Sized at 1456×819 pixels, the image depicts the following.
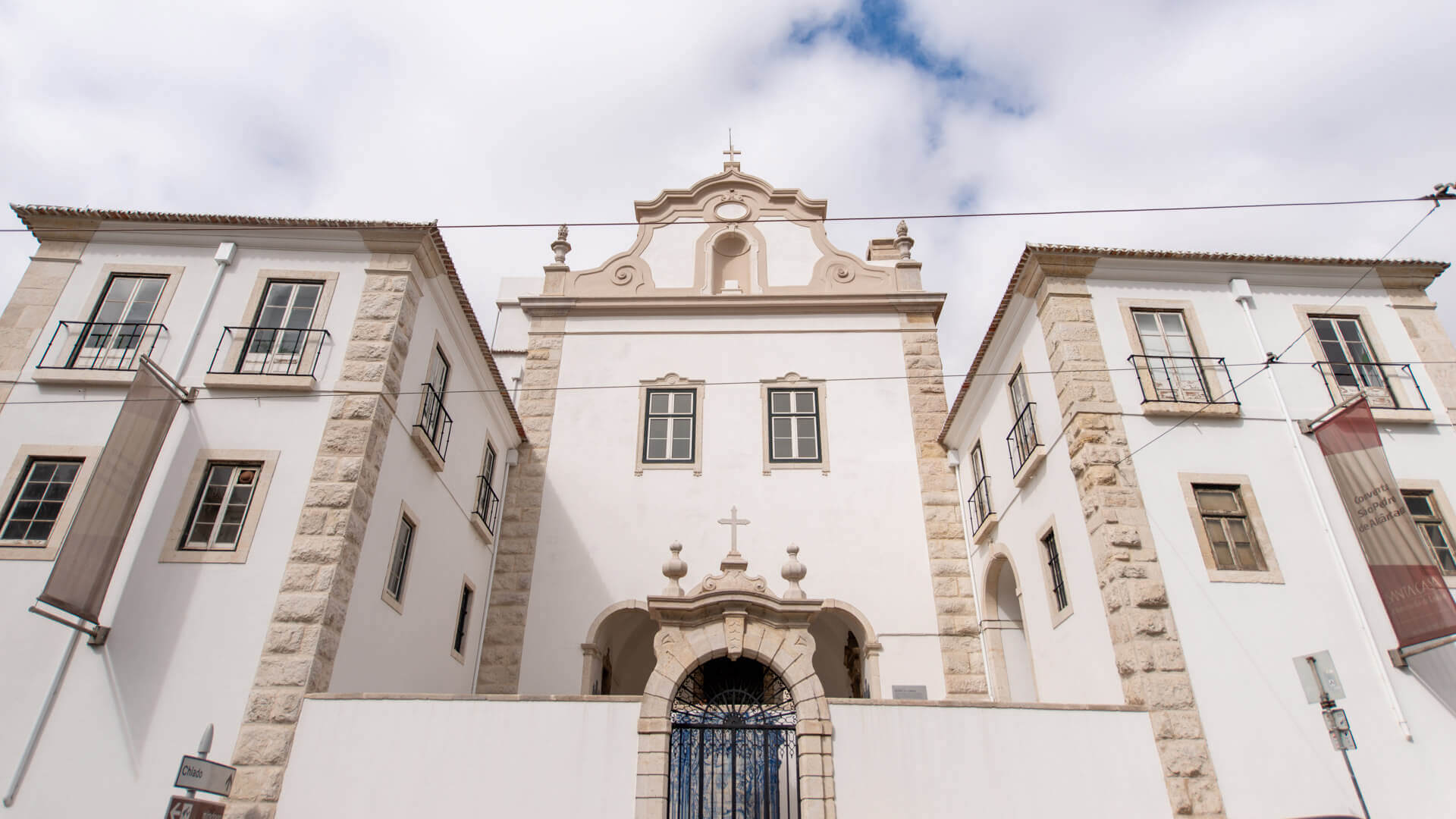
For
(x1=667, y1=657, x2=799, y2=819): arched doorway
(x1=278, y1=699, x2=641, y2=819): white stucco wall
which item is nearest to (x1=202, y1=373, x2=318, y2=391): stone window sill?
(x1=278, y1=699, x2=641, y2=819): white stucco wall

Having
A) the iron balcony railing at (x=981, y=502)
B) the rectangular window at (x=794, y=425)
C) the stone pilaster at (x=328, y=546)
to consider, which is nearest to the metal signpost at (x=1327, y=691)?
the iron balcony railing at (x=981, y=502)

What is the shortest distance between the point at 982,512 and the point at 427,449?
29.1 feet

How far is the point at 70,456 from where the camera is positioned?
10.2 m

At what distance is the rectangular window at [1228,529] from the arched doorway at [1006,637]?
3.22 meters

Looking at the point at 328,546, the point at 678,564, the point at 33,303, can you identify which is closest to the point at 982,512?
the point at 678,564

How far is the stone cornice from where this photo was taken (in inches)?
698

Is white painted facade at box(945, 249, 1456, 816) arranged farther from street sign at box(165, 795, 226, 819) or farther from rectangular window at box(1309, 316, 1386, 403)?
street sign at box(165, 795, 226, 819)

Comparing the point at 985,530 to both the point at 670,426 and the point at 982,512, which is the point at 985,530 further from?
the point at 670,426

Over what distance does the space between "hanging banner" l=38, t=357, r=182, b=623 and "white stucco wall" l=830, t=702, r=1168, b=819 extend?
7918 millimetres

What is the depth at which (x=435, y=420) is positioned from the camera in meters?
12.7

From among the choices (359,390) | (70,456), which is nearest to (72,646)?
(70,456)

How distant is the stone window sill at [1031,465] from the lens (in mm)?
11719

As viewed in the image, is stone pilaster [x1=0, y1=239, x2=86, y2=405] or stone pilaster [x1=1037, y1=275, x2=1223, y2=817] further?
stone pilaster [x1=0, y1=239, x2=86, y2=405]

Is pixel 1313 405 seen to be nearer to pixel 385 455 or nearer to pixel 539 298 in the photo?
pixel 385 455
